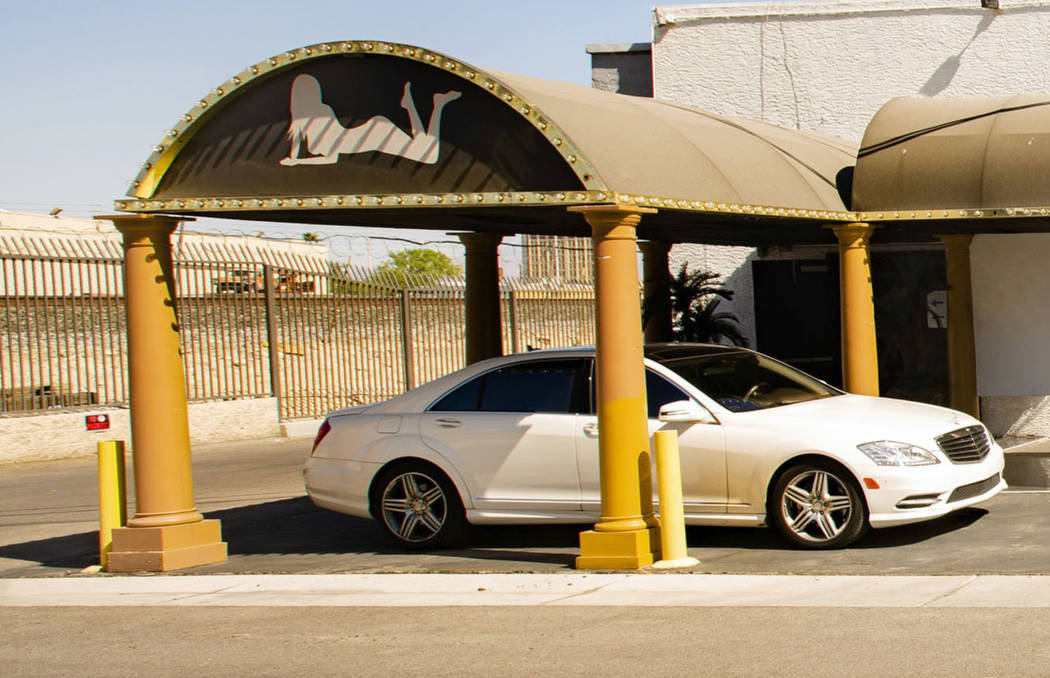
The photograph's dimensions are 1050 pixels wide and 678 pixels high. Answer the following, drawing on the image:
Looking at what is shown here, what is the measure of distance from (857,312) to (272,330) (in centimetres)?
1295

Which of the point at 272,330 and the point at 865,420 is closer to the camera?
the point at 865,420

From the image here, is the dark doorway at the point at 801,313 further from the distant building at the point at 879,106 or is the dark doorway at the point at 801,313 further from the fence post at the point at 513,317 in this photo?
the fence post at the point at 513,317

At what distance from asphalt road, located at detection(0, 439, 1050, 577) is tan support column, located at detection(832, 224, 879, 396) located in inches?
68.7

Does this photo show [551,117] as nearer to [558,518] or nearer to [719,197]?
[719,197]

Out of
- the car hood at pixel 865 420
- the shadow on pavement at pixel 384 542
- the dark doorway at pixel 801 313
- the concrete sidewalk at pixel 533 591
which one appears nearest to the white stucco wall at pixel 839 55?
the dark doorway at pixel 801 313

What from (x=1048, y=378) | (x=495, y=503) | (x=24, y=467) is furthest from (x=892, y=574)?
(x=24, y=467)

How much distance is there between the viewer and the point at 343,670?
7.45 metres

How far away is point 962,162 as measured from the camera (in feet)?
44.7

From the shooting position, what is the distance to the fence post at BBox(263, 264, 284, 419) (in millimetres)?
24172

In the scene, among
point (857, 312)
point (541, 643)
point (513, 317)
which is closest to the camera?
point (541, 643)

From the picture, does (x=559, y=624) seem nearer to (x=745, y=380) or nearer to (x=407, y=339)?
(x=745, y=380)

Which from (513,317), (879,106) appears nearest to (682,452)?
(879,106)

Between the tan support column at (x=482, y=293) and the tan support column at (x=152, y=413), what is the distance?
4.45m

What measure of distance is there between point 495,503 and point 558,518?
0.51 meters
